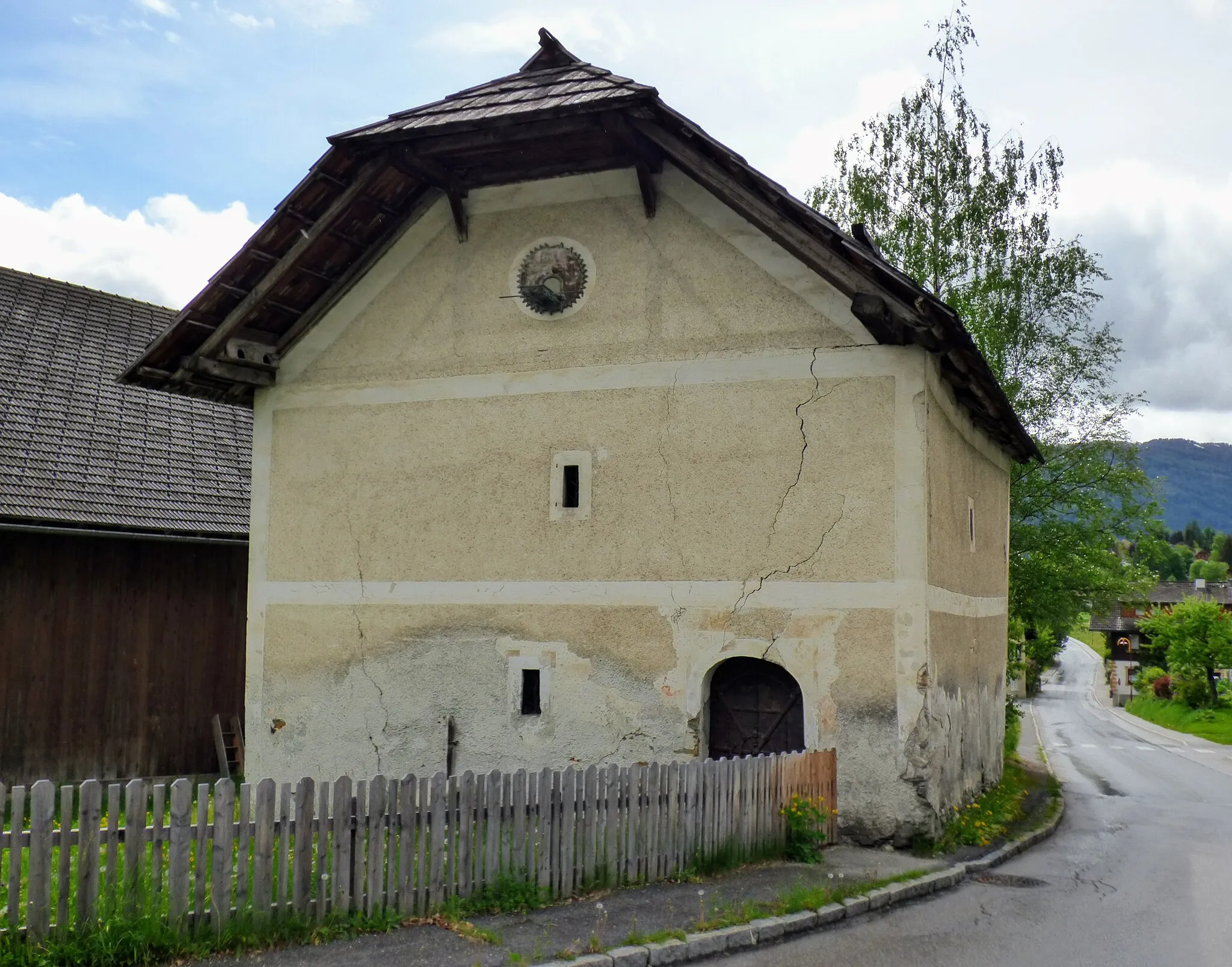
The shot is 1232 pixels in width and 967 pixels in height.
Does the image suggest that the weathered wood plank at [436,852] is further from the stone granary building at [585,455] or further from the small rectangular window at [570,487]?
the small rectangular window at [570,487]

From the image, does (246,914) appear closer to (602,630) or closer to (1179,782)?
(602,630)

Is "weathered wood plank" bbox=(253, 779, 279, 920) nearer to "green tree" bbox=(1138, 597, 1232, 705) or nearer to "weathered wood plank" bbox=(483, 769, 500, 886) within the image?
"weathered wood plank" bbox=(483, 769, 500, 886)

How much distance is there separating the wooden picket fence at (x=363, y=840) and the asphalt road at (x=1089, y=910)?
1437 millimetres

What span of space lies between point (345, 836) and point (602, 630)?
442cm

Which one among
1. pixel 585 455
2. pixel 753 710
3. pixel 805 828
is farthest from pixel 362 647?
pixel 805 828

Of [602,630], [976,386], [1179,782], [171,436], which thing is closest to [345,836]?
[602,630]

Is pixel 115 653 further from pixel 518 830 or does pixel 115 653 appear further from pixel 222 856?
pixel 222 856

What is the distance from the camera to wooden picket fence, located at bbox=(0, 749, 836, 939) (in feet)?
21.2

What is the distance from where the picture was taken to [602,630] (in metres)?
11.5

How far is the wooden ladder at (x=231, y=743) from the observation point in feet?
52.7

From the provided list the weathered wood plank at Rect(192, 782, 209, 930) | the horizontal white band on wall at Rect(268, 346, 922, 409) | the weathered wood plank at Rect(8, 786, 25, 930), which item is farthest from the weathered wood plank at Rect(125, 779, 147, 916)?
the horizontal white band on wall at Rect(268, 346, 922, 409)

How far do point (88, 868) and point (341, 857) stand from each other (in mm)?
1449

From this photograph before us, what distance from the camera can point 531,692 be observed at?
11758 millimetres

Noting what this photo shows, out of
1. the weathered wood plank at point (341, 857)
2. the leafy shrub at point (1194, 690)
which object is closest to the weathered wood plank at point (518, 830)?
the weathered wood plank at point (341, 857)
